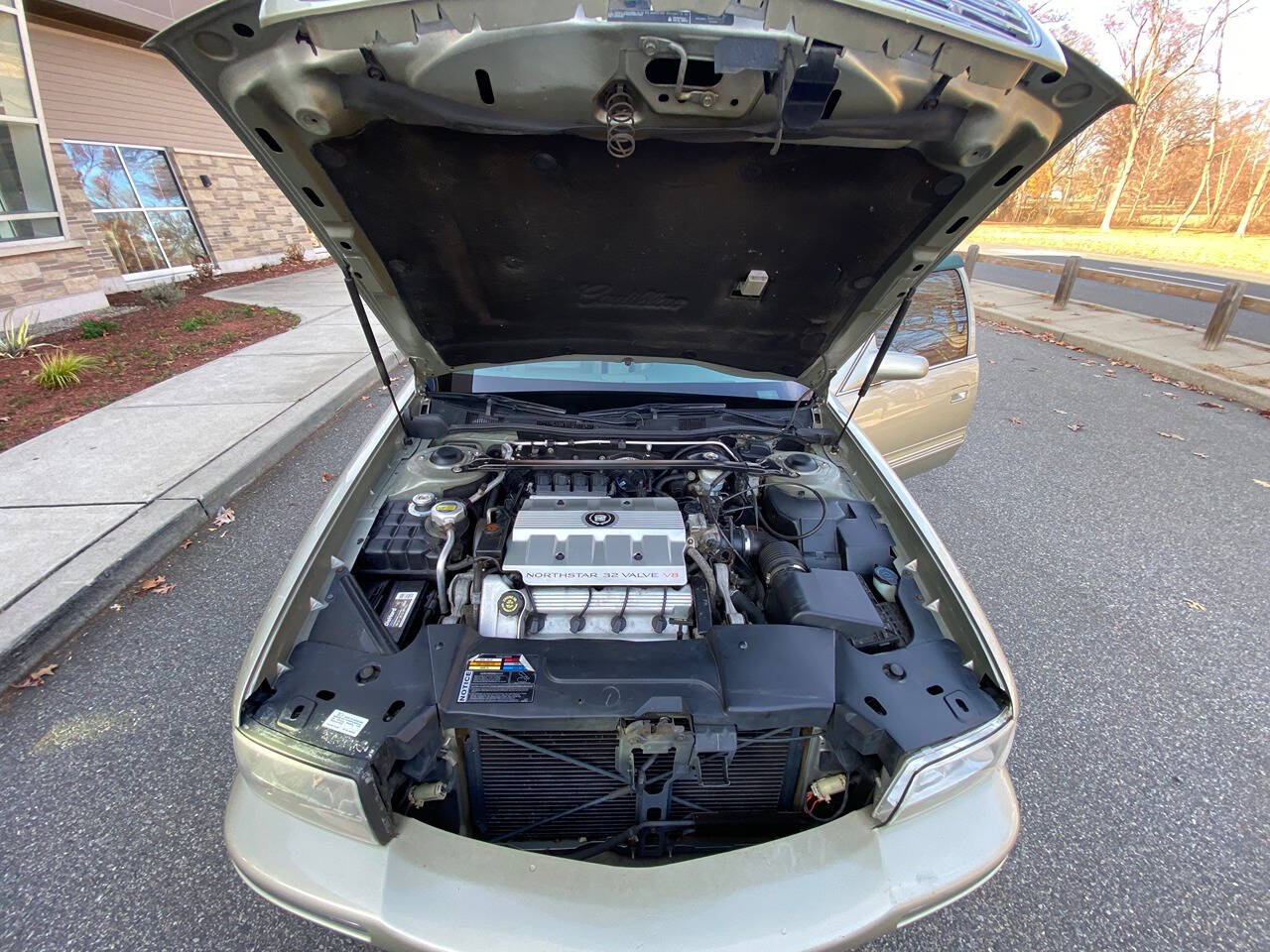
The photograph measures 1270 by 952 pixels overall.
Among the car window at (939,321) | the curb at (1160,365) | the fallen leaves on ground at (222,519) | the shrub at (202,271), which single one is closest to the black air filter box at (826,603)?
the car window at (939,321)

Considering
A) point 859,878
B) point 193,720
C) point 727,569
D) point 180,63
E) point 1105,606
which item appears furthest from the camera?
point 1105,606

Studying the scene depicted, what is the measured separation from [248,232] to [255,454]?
9.81 meters

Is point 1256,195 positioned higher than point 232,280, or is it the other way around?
point 1256,195

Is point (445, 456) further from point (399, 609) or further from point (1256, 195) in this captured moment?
point (1256, 195)

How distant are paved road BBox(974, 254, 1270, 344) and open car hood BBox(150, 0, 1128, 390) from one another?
10.0 meters

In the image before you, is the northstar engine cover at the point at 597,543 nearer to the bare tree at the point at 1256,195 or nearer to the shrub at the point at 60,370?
the shrub at the point at 60,370

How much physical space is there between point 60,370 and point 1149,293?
1657 cm

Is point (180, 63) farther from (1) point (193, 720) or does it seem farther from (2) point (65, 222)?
(2) point (65, 222)

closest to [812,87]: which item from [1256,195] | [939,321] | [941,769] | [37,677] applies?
[941,769]

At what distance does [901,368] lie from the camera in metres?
2.81

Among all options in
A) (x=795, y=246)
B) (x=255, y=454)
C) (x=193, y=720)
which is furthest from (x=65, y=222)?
(x=795, y=246)

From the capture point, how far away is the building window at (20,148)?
6426 mm

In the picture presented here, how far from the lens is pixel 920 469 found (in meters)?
3.96

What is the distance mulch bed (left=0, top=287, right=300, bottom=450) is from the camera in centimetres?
488
